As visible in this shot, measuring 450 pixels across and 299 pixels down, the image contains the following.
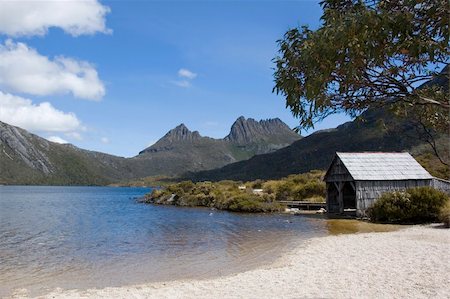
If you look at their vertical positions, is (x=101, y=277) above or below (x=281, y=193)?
below

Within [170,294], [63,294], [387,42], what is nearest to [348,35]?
[387,42]

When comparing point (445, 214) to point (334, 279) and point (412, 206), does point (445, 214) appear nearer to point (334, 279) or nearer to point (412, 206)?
point (412, 206)

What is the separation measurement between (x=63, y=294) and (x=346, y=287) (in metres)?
7.42

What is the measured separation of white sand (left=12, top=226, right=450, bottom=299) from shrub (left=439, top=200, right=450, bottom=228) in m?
6.34

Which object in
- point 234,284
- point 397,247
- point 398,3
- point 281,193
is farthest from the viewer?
point 281,193

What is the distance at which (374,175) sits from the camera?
30547 mm

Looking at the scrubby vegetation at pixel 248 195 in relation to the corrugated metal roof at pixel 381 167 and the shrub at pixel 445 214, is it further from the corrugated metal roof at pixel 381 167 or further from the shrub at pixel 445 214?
the shrub at pixel 445 214

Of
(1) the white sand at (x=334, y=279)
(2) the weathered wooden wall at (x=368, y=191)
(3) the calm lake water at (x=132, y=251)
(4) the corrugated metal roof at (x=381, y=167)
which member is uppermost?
(4) the corrugated metal roof at (x=381, y=167)

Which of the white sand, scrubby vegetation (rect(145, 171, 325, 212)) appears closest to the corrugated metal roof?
scrubby vegetation (rect(145, 171, 325, 212))

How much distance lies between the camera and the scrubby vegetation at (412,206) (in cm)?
2547

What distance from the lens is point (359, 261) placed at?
1333 cm

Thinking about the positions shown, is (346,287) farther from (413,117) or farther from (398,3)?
(398,3)

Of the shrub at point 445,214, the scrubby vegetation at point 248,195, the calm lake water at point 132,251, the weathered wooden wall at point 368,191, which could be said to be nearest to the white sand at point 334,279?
the calm lake water at point 132,251

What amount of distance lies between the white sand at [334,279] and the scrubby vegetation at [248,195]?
2552 centimetres
